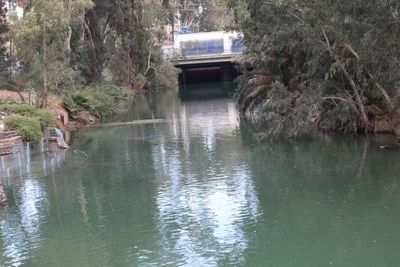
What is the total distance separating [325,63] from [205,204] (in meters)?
10.8

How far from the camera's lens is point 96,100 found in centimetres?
3841

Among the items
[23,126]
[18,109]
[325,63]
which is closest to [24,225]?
[23,126]

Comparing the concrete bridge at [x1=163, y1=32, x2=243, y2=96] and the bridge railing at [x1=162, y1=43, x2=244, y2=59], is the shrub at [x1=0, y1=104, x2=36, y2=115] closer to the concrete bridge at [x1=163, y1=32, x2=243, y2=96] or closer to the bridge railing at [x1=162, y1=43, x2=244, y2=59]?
the concrete bridge at [x1=163, y1=32, x2=243, y2=96]

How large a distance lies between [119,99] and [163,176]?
84.6ft

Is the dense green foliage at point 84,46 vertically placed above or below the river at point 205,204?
above

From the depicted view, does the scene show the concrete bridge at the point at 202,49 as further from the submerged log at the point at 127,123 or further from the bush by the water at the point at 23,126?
the bush by the water at the point at 23,126

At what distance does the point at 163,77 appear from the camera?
65.9m

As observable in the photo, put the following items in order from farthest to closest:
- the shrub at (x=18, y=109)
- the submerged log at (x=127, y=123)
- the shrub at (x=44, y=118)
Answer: the submerged log at (x=127, y=123) < the shrub at (x=18, y=109) < the shrub at (x=44, y=118)

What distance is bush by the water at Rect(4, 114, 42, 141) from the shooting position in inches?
992

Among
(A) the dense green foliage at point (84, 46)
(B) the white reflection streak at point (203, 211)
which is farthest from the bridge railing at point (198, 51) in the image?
(B) the white reflection streak at point (203, 211)

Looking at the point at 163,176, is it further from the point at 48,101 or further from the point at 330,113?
the point at 48,101

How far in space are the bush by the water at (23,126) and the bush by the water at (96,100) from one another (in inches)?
358

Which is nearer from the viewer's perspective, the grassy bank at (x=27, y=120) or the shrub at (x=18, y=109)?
the grassy bank at (x=27, y=120)

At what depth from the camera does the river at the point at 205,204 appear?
38.7 feet
